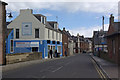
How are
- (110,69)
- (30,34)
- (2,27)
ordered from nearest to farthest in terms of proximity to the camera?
(110,69) < (2,27) < (30,34)

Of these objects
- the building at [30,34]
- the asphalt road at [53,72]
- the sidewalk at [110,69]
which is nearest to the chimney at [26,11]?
the building at [30,34]

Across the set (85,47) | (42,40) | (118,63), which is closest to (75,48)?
(85,47)

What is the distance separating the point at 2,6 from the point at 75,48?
95910 millimetres

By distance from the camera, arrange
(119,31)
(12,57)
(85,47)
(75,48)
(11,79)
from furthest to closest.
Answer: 1. (85,47)
2. (75,48)
3. (12,57)
4. (119,31)
5. (11,79)

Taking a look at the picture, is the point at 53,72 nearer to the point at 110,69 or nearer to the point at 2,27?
the point at 110,69

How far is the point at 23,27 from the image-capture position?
129 ft

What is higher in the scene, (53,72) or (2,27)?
(2,27)

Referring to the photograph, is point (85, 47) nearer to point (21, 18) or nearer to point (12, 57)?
point (21, 18)

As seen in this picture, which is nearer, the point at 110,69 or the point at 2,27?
the point at 110,69

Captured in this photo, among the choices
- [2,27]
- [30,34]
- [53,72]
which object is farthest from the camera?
[30,34]

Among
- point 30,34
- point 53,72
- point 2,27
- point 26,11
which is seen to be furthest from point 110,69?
point 26,11

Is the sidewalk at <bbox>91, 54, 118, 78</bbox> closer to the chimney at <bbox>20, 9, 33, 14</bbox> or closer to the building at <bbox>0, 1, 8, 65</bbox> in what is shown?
the building at <bbox>0, 1, 8, 65</bbox>

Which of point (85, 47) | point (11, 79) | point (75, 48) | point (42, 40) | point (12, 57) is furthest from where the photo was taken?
point (85, 47)

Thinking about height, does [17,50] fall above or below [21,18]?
below
